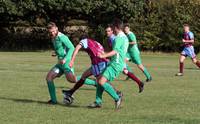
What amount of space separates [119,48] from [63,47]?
5.96 ft

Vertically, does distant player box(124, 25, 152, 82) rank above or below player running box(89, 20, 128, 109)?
below

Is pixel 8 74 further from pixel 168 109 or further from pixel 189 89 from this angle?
pixel 168 109

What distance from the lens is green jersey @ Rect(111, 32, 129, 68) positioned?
37.0 feet

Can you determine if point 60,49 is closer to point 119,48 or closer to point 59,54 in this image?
point 59,54

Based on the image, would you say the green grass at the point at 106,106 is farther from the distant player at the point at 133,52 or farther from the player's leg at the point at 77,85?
the distant player at the point at 133,52

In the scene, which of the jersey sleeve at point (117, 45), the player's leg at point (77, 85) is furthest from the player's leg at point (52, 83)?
the jersey sleeve at point (117, 45)

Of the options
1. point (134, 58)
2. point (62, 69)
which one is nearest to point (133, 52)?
point (134, 58)

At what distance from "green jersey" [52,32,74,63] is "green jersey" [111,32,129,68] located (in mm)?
1347

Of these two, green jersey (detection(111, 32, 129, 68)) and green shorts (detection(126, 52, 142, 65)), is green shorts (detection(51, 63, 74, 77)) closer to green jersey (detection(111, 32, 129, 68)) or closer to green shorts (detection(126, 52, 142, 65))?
green jersey (detection(111, 32, 129, 68))

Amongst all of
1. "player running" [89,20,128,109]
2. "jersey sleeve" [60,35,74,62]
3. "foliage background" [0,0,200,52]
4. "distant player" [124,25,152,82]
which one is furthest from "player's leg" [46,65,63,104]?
"foliage background" [0,0,200,52]

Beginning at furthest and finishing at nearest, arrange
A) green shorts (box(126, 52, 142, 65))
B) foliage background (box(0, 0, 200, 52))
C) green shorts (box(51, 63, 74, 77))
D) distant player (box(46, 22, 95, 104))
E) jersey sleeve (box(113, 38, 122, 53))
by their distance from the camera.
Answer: foliage background (box(0, 0, 200, 52))
green shorts (box(126, 52, 142, 65))
green shorts (box(51, 63, 74, 77))
distant player (box(46, 22, 95, 104))
jersey sleeve (box(113, 38, 122, 53))

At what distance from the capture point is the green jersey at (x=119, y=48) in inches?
444

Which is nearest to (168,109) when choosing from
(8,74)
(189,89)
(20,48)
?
(189,89)

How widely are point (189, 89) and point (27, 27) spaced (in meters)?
33.4
